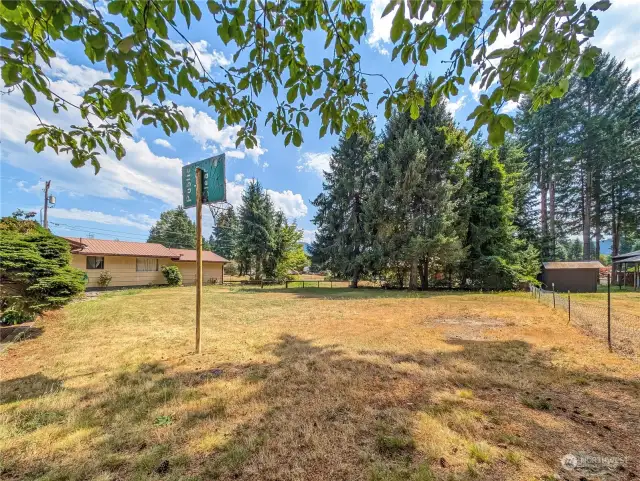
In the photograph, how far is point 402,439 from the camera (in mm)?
2268

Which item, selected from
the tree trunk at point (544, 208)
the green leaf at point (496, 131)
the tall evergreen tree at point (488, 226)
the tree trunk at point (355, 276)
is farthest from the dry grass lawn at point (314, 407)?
the tree trunk at point (544, 208)

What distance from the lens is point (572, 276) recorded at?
57.1 ft

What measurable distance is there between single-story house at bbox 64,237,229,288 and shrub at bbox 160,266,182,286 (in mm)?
483

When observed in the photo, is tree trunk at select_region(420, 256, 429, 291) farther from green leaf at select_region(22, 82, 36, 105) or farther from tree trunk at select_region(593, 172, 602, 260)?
green leaf at select_region(22, 82, 36, 105)

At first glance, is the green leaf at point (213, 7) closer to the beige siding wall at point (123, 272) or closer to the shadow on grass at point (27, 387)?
the shadow on grass at point (27, 387)

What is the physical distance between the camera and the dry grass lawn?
1992 millimetres

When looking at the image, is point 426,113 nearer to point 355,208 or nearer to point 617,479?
point 355,208

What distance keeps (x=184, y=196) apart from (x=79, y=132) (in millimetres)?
2973

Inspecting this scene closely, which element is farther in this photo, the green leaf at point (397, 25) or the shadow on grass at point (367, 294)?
the shadow on grass at point (367, 294)

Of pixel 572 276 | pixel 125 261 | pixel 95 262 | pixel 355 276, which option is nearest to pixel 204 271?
pixel 125 261

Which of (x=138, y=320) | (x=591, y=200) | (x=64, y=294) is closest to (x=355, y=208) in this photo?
(x=138, y=320)

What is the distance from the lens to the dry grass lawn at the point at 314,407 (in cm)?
199

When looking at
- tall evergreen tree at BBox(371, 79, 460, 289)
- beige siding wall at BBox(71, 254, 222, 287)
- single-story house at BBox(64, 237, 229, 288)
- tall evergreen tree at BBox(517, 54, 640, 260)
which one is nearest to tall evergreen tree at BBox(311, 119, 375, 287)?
tall evergreen tree at BBox(371, 79, 460, 289)

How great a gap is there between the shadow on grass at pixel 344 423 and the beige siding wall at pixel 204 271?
20.5 metres
